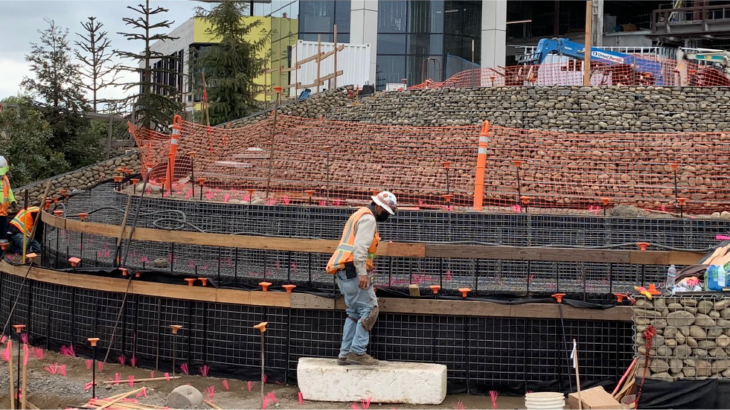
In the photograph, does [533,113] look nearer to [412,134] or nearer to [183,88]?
[412,134]

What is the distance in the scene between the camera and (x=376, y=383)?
28.1ft

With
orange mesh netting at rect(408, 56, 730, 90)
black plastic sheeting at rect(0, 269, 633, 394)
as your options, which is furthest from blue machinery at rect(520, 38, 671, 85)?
black plastic sheeting at rect(0, 269, 633, 394)

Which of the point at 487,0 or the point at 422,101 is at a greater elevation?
the point at 487,0

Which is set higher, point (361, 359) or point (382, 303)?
point (382, 303)

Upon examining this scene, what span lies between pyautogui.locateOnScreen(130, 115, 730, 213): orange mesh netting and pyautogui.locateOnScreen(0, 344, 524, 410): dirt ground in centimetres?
426

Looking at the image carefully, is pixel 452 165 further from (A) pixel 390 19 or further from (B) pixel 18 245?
(A) pixel 390 19

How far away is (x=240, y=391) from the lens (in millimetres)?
9148

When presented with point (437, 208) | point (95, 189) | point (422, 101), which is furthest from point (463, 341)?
point (422, 101)

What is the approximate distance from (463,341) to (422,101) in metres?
14.2

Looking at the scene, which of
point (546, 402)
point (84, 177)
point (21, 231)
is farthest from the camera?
point (84, 177)

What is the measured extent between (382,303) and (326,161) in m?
7.96

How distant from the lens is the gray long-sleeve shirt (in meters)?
8.50

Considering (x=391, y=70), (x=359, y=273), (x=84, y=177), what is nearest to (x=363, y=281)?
(x=359, y=273)

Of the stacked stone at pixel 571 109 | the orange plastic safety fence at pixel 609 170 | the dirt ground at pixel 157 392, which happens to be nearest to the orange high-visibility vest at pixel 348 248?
the dirt ground at pixel 157 392
